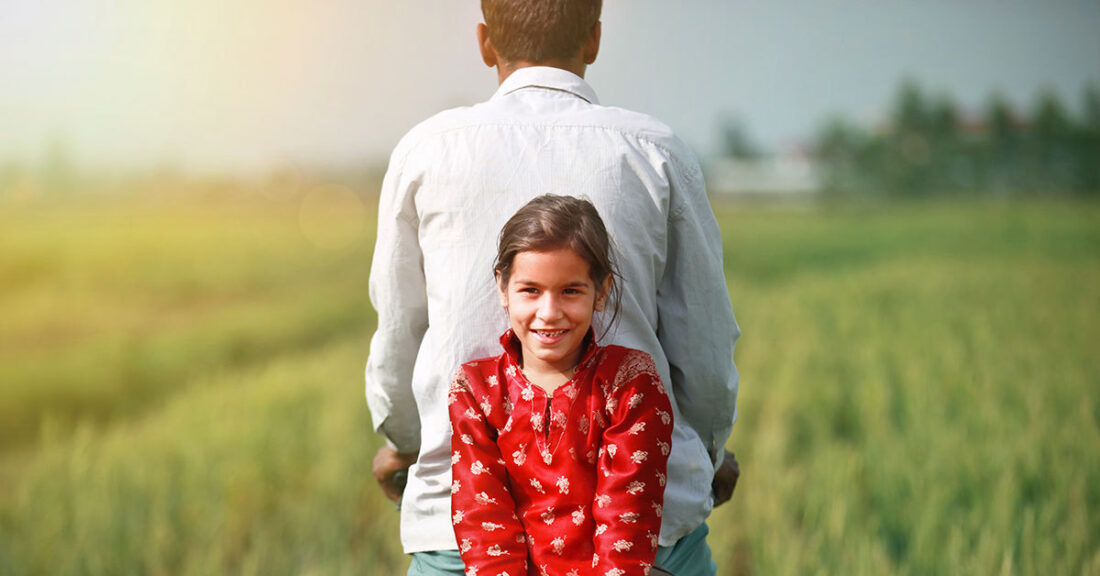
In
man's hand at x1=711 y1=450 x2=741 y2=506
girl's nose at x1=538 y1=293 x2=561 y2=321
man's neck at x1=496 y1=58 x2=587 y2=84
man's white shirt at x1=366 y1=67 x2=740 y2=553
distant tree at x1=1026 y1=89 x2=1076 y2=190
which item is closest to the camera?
girl's nose at x1=538 y1=293 x2=561 y2=321

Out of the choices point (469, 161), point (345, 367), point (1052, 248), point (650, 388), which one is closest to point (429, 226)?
point (469, 161)

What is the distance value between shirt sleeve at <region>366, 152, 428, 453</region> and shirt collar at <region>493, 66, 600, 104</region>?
0.18 meters

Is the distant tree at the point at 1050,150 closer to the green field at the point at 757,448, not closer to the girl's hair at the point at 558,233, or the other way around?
the green field at the point at 757,448

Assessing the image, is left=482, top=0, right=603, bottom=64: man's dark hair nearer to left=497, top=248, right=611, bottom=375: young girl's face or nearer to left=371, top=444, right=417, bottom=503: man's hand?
left=497, top=248, right=611, bottom=375: young girl's face

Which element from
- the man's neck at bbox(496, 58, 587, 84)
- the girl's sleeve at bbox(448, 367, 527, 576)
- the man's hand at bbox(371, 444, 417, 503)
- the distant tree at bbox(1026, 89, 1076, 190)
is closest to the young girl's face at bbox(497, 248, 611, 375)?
the girl's sleeve at bbox(448, 367, 527, 576)

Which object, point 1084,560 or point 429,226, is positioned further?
point 1084,560

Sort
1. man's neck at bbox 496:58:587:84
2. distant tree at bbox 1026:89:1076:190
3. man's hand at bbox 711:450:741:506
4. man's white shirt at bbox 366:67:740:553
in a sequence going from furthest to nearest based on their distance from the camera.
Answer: distant tree at bbox 1026:89:1076:190 → man's hand at bbox 711:450:741:506 → man's neck at bbox 496:58:587:84 → man's white shirt at bbox 366:67:740:553

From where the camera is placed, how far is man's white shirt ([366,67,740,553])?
3.73 ft

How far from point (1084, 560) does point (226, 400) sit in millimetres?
3424

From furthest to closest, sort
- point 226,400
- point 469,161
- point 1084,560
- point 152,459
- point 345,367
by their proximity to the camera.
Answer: point 345,367 < point 226,400 < point 152,459 < point 1084,560 < point 469,161

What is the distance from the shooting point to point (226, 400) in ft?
13.8

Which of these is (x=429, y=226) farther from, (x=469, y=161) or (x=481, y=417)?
(x=481, y=417)

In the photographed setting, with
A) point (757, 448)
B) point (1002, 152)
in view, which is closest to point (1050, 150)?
point (1002, 152)

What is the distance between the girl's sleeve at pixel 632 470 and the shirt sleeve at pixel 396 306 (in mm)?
343
